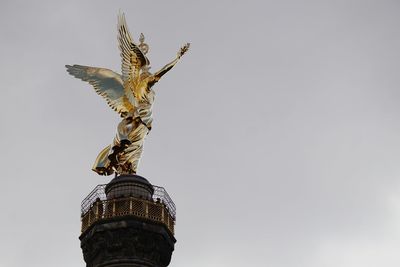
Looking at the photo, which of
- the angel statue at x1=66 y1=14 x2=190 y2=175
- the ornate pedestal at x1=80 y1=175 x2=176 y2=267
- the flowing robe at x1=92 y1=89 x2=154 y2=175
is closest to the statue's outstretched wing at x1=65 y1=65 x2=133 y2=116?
the angel statue at x1=66 y1=14 x2=190 y2=175

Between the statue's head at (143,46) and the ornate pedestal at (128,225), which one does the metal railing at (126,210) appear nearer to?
the ornate pedestal at (128,225)

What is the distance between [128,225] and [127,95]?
9.40 meters

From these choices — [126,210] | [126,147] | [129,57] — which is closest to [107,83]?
[129,57]

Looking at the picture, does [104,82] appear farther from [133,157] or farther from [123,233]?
[123,233]

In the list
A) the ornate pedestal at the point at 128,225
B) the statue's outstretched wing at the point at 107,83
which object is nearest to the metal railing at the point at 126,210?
the ornate pedestal at the point at 128,225

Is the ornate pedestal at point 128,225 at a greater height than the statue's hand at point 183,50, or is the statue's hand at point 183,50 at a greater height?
the statue's hand at point 183,50

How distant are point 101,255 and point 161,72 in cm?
1264

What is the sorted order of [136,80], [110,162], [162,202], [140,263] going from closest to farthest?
1. [140,263]
2. [162,202]
3. [110,162]
4. [136,80]

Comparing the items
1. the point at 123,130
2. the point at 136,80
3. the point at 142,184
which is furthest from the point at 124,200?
the point at 136,80

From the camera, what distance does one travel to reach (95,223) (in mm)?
38281

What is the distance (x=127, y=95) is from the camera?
146ft

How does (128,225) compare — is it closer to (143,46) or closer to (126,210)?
(126,210)

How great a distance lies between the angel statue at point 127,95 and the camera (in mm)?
42344

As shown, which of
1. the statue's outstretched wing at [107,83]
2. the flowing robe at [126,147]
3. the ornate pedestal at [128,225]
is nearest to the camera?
the ornate pedestal at [128,225]
